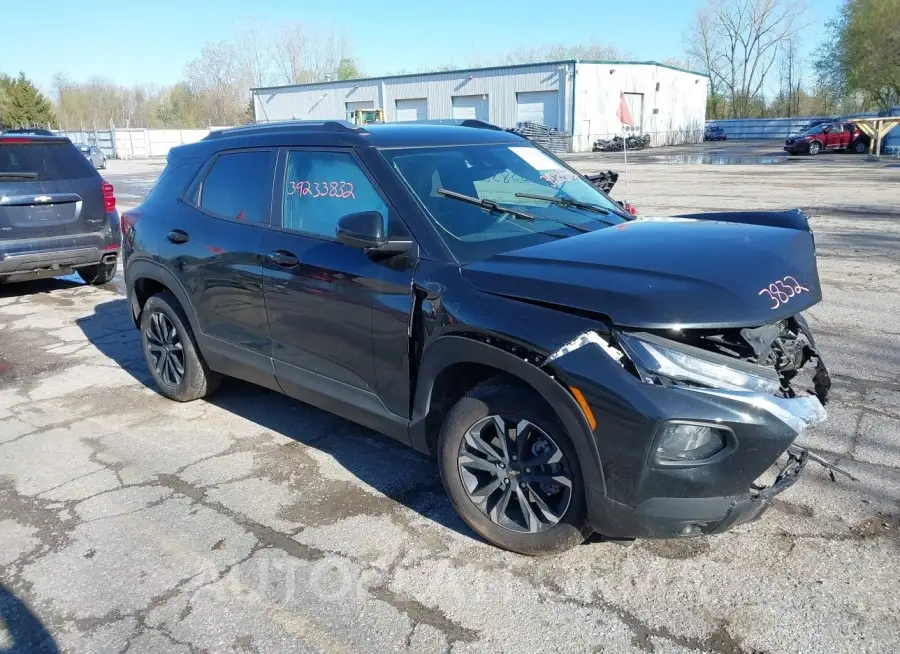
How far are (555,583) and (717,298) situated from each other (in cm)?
135

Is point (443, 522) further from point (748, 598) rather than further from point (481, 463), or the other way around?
point (748, 598)

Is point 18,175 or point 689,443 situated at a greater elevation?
point 18,175

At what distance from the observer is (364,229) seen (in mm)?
3219

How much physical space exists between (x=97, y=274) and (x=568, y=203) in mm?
7615

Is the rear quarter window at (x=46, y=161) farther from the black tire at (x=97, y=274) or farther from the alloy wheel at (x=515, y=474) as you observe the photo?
the alloy wheel at (x=515, y=474)

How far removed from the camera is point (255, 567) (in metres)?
3.16

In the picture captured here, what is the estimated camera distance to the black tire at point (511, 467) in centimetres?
285

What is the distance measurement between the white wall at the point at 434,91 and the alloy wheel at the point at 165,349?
44592 mm

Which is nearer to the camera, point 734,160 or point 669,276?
point 669,276

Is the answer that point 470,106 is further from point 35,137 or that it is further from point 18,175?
point 18,175

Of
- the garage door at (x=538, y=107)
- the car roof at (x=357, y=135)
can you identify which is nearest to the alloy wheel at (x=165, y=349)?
the car roof at (x=357, y=135)

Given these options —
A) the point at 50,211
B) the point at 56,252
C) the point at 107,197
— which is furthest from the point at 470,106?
the point at 56,252

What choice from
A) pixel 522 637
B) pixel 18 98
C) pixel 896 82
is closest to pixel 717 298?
pixel 522 637

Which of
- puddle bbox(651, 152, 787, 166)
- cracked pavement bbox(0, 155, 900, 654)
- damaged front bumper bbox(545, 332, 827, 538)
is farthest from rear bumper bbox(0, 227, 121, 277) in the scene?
puddle bbox(651, 152, 787, 166)
